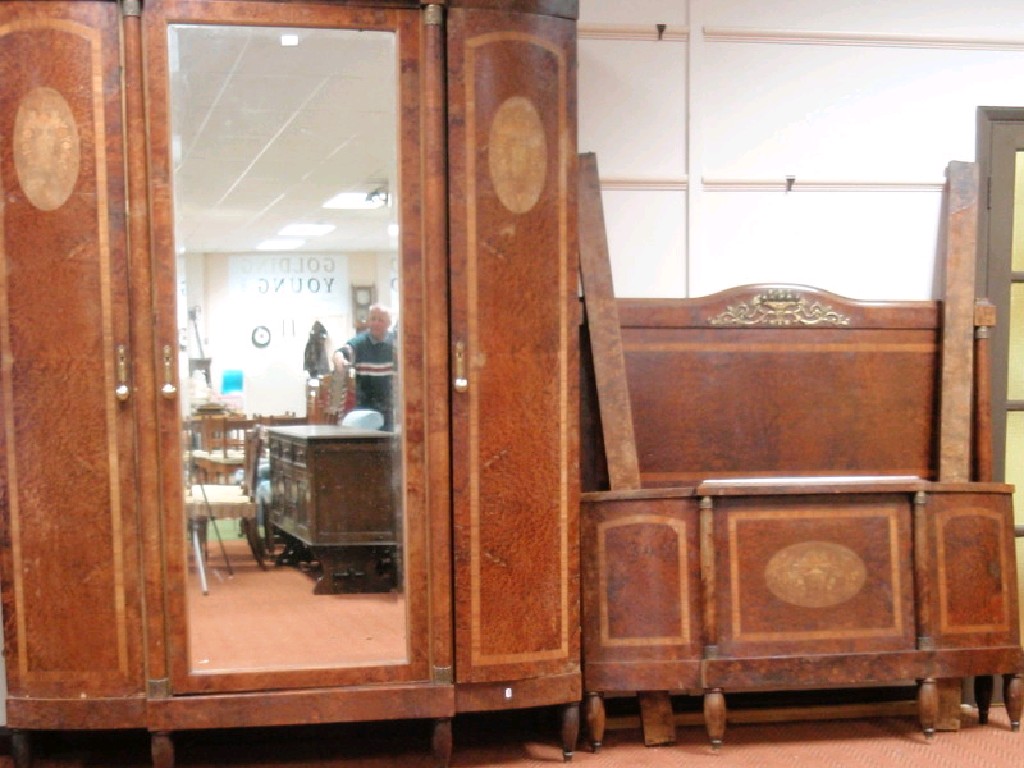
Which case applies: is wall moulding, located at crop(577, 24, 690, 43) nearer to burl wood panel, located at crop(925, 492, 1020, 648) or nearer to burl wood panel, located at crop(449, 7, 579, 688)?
burl wood panel, located at crop(449, 7, 579, 688)

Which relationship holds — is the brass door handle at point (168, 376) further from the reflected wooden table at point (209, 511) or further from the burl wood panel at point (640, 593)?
the burl wood panel at point (640, 593)

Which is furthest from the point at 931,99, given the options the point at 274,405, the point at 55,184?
the point at 55,184

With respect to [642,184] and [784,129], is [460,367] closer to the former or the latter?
[642,184]

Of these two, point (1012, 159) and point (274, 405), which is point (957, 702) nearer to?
point (1012, 159)

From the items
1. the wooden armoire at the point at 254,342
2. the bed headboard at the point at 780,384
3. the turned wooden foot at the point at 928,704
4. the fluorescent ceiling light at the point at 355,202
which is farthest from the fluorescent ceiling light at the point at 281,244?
the turned wooden foot at the point at 928,704

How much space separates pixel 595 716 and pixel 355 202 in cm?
157

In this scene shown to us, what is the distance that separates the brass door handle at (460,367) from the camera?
279 cm

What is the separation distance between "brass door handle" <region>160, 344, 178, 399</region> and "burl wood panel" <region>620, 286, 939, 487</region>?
4.38 ft

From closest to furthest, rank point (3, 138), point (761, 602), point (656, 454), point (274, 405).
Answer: point (3, 138), point (274, 405), point (761, 602), point (656, 454)

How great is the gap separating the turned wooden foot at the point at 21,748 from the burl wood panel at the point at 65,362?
0.14 metres

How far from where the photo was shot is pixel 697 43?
11.2 feet

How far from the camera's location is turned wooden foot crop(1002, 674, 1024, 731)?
10.7 feet

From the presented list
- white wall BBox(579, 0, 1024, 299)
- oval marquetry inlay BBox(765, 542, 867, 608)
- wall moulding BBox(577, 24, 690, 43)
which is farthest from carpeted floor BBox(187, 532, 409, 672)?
wall moulding BBox(577, 24, 690, 43)

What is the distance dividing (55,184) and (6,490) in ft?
2.55
